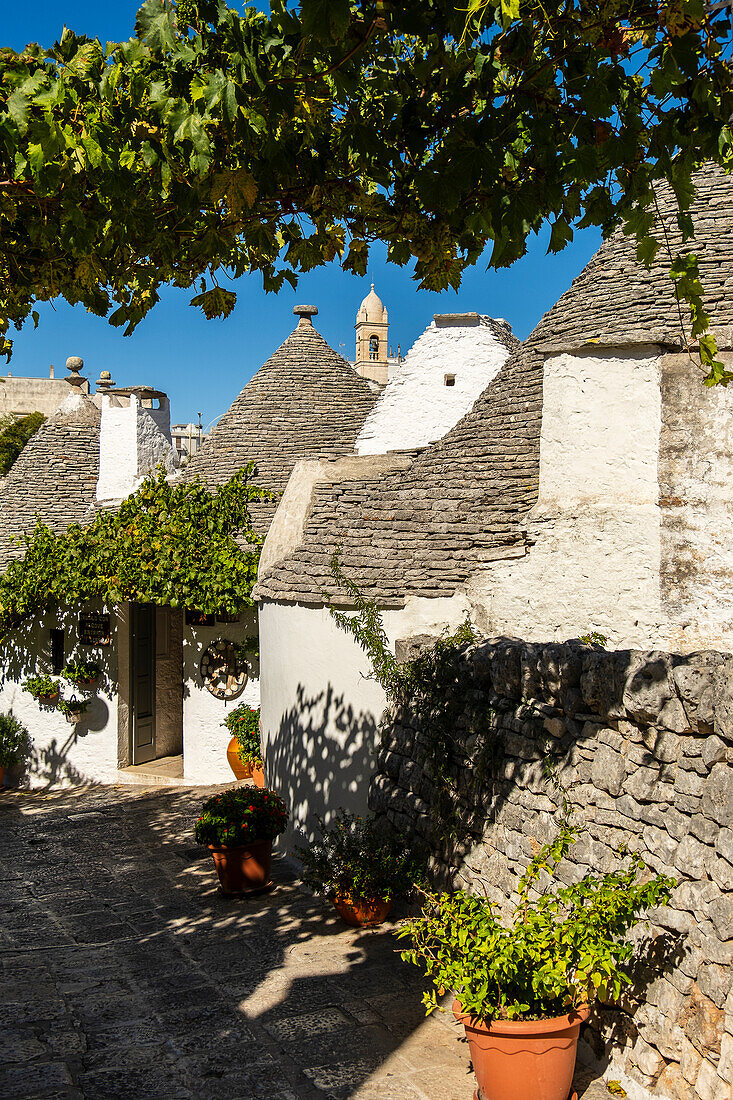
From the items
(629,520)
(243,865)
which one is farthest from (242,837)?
(629,520)

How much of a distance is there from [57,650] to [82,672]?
816 millimetres

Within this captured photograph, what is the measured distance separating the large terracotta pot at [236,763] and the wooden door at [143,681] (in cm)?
253

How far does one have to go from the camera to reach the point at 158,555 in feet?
40.4

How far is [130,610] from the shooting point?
13.9 m

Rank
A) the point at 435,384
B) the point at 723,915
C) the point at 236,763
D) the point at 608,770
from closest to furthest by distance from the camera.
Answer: the point at 723,915 < the point at 608,770 < the point at 236,763 < the point at 435,384

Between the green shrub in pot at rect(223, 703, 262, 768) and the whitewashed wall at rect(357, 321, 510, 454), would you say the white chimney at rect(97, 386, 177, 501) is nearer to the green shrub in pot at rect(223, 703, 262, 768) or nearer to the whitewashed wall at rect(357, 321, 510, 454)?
the whitewashed wall at rect(357, 321, 510, 454)

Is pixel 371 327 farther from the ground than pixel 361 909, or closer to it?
farther from the ground

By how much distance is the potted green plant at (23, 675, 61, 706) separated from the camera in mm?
13812

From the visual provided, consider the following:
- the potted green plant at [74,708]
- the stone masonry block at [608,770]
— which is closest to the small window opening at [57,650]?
the potted green plant at [74,708]

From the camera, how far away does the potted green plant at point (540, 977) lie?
3.97 meters

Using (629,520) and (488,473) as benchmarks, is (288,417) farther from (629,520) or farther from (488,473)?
(629,520)

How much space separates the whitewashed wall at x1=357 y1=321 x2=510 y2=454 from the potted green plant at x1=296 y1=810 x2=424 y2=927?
7.29 m

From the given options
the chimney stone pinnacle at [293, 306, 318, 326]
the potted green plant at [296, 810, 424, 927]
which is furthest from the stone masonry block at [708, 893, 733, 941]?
the chimney stone pinnacle at [293, 306, 318, 326]

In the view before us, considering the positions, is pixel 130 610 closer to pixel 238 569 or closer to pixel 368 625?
pixel 238 569
